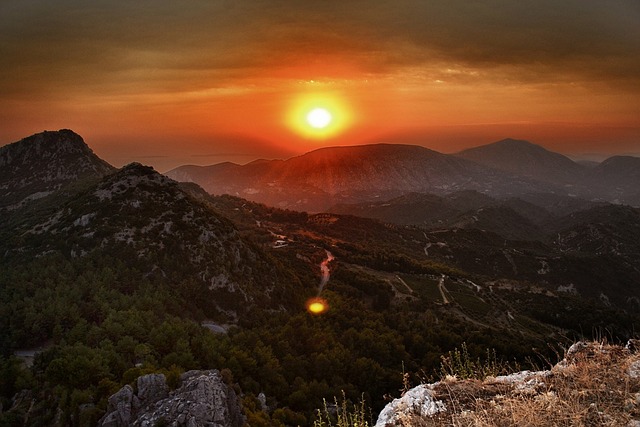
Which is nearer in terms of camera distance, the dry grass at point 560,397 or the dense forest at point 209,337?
the dry grass at point 560,397

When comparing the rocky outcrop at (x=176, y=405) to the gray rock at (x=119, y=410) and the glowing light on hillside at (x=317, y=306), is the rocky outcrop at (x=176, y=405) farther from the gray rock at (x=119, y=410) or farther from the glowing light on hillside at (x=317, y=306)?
the glowing light on hillside at (x=317, y=306)

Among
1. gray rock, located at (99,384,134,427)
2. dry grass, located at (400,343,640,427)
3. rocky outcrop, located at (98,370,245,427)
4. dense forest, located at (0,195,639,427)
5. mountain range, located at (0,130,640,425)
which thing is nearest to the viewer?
dry grass, located at (400,343,640,427)

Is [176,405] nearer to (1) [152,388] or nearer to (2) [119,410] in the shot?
(1) [152,388]

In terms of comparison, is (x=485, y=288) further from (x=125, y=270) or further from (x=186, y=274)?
(x=125, y=270)

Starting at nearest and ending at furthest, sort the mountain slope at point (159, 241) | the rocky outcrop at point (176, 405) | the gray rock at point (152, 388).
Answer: the rocky outcrop at point (176, 405) < the gray rock at point (152, 388) < the mountain slope at point (159, 241)

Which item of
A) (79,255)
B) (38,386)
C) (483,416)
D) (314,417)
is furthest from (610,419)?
(79,255)

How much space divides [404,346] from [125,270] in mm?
63011

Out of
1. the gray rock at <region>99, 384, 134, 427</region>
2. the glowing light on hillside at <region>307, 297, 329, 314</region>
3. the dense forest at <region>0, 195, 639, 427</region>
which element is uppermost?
the gray rock at <region>99, 384, 134, 427</region>

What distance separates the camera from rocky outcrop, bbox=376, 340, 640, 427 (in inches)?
410

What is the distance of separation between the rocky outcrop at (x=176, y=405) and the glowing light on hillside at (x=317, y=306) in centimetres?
5686

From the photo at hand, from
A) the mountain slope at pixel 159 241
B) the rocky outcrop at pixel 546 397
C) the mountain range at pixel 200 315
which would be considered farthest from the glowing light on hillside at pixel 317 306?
the rocky outcrop at pixel 546 397

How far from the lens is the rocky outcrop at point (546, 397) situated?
10.4 metres

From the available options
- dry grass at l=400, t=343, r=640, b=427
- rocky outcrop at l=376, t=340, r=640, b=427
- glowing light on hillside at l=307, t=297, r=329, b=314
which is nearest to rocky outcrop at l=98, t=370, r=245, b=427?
rocky outcrop at l=376, t=340, r=640, b=427

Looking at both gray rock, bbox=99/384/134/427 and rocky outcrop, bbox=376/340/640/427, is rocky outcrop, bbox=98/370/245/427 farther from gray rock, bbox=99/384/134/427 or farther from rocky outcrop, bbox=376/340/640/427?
rocky outcrop, bbox=376/340/640/427
